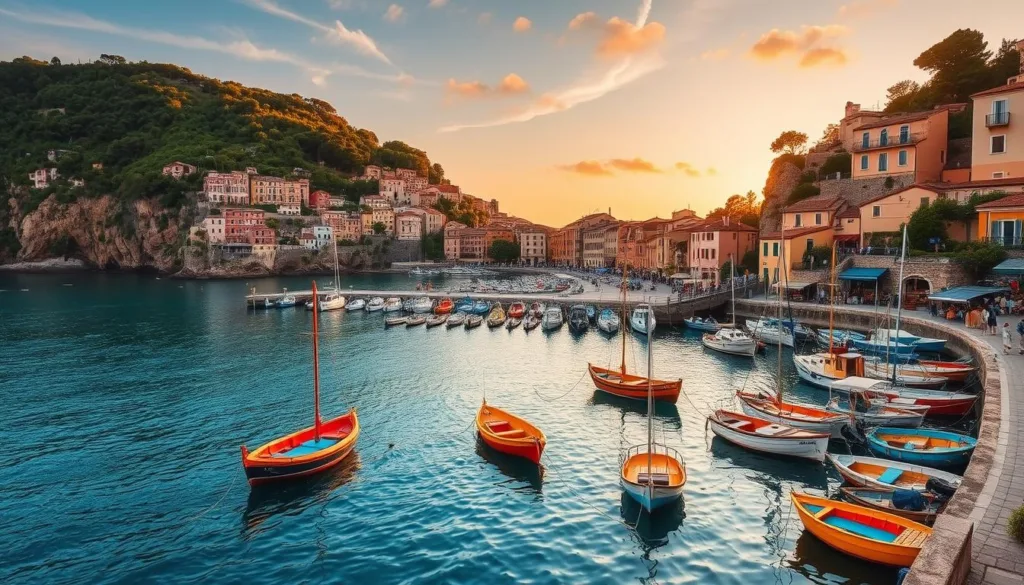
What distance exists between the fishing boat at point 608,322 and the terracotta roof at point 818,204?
2149cm

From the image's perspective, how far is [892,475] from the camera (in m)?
15.4

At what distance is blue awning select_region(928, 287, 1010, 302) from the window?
1530cm

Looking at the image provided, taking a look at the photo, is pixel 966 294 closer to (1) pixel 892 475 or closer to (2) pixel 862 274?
(2) pixel 862 274

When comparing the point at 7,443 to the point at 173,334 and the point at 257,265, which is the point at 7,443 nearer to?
the point at 173,334

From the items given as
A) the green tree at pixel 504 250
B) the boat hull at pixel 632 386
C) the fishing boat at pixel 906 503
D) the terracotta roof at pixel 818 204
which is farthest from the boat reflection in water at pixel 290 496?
the green tree at pixel 504 250

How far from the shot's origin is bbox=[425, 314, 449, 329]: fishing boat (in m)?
A: 50.8

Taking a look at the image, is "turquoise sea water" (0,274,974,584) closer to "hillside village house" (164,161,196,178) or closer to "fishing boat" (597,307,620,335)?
"fishing boat" (597,307,620,335)

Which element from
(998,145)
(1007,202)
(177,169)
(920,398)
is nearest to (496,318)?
(920,398)

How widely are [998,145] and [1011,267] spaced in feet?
46.2

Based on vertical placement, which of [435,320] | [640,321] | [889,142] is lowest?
[435,320]

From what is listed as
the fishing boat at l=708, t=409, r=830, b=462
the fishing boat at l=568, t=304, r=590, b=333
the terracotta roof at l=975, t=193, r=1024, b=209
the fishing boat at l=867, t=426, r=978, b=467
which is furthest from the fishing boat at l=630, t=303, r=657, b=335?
the fishing boat at l=867, t=426, r=978, b=467

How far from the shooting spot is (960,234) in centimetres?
4228

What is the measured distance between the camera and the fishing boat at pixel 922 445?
16938mm

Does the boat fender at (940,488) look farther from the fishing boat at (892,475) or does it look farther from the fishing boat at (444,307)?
the fishing boat at (444,307)
